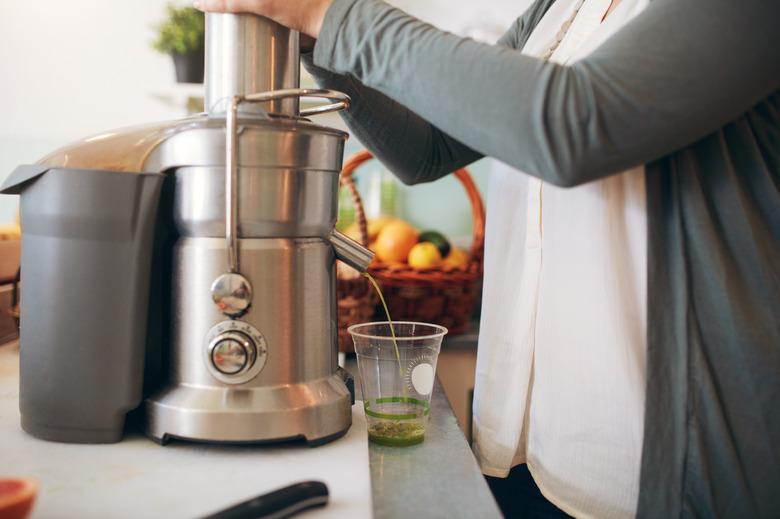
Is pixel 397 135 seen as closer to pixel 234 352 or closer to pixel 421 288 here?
pixel 234 352

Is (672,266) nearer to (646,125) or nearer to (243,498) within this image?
(646,125)

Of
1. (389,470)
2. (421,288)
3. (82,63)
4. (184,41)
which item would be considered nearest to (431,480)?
(389,470)

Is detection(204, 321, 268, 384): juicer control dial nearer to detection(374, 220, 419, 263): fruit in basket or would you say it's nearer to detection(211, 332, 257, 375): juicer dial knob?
detection(211, 332, 257, 375): juicer dial knob

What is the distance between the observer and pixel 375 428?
30.3 inches

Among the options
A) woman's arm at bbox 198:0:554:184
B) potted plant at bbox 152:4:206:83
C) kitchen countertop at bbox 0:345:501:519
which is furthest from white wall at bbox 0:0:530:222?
kitchen countertop at bbox 0:345:501:519

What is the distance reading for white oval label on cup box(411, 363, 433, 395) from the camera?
2.51 feet

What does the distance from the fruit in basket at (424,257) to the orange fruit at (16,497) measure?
43.2 inches

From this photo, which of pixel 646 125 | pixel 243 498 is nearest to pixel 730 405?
pixel 646 125

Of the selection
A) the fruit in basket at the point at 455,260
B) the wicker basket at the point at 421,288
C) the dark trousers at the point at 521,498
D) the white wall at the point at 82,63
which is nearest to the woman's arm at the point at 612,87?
the dark trousers at the point at 521,498

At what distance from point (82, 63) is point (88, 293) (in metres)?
1.54

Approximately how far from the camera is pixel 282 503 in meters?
0.53

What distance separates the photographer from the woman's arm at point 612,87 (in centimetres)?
56

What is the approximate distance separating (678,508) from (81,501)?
0.51 m

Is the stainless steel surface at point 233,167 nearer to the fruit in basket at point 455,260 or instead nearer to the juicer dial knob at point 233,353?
the juicer dial knob at point 233,353
